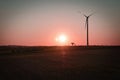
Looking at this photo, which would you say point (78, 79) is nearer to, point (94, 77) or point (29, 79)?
point (94, 77)

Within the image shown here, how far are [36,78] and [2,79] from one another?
3.17m

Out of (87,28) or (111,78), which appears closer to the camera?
(111,78)

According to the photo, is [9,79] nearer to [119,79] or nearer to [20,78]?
[20,78]

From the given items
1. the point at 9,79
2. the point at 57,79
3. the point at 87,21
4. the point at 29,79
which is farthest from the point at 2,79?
the point at 87,21

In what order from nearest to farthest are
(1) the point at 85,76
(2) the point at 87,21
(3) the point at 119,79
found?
(3) the point at 119,79, (1) the point at 85,76, (2) the point at 87,21

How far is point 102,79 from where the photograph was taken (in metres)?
26.4

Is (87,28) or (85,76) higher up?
(87,28)

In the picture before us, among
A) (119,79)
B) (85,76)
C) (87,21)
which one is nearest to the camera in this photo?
(119,79)

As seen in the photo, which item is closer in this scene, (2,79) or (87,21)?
(2,79)

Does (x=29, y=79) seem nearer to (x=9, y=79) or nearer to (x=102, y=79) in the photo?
(x=9, y=79)

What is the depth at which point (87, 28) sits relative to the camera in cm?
10975

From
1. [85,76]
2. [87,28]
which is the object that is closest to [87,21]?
[87,28]

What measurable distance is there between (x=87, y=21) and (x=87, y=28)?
282 cm

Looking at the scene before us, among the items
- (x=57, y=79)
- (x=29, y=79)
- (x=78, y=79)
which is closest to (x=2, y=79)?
(x=29, y=79)
